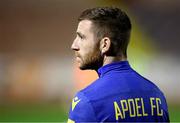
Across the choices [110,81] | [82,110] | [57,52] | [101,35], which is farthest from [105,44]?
[57,52]

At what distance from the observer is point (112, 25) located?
1.53 m

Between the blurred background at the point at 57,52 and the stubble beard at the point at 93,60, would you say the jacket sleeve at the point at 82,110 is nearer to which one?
the stubble beard at the point at 93,60

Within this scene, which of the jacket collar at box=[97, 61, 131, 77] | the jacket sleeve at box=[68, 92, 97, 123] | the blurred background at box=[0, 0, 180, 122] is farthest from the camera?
the blurred background at box=[0, 0, 180, 122]

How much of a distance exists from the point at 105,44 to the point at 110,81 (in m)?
0.13

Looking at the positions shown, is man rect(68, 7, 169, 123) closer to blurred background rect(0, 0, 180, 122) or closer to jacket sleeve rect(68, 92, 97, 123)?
jacket sleeve rect(68, 92, 97, 123)

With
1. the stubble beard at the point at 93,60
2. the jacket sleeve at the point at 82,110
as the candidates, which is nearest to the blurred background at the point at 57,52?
the stubble beard at the point at 93,60

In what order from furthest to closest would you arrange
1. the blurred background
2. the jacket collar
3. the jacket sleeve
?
the blurred background → the jacket collar → the jacket sleeve

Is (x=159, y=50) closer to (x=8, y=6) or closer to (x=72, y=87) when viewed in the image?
(x=72, y=87)

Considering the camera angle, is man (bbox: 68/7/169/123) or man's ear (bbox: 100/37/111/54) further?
man's ear (bbox: 100/37/111/54)

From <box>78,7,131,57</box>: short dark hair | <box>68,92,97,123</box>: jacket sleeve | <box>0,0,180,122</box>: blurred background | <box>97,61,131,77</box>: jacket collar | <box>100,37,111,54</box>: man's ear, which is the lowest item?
<box>0,0,180,122</box>: blurred background

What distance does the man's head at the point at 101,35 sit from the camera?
153 cm

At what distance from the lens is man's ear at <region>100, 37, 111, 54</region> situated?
1.52 meters

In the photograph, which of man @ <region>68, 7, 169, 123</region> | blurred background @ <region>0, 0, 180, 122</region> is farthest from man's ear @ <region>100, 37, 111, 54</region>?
blurred background @ <region>0, 0, 180, 122</region>

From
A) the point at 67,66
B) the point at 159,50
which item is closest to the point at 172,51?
the point at 159,50
